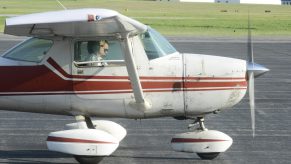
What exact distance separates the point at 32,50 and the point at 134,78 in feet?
5.64

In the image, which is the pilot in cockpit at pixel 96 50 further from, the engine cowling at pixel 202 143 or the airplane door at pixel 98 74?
Answer: the engine cowling at pixel 202 143

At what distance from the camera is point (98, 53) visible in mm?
9734

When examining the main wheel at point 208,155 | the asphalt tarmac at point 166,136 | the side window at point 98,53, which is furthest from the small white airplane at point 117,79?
the asphalt tarmac at point 166,136

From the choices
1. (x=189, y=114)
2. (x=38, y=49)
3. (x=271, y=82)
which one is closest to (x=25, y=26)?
(x=38, y=49)

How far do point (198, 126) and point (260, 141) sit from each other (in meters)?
1.54

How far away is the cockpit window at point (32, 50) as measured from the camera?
32.2 feet

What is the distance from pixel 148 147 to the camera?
11.1 meters

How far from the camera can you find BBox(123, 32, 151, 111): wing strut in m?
9.27

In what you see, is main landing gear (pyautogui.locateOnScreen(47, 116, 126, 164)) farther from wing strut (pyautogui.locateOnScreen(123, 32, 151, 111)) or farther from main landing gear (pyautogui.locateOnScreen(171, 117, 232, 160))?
main landing gear (pyautogui.locateOnScreen(171, 117, 232, 160))

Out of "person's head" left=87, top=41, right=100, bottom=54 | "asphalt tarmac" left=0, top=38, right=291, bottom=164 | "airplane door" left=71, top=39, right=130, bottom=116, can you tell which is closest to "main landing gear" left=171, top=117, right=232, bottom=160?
"asphalt tarmac" left=0, top=38, right=291, bottom=164

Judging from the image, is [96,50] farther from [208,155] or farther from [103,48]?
[208,155]

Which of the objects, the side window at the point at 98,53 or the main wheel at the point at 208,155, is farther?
the main wheel at the point at 208,155

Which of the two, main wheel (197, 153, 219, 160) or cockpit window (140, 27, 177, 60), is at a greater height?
cockpit window (140, 27, 177, 60)

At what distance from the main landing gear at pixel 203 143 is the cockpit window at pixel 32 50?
2.46 metres
